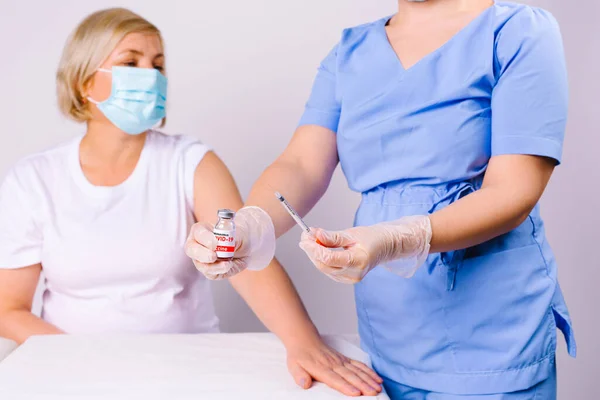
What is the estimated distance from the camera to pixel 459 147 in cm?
126

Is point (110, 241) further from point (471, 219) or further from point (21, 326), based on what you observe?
point (471, 219)

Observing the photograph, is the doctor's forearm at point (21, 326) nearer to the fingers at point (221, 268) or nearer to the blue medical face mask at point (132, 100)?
the blue medical face mask at point (132, 100)

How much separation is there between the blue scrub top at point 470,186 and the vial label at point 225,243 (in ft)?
1.12

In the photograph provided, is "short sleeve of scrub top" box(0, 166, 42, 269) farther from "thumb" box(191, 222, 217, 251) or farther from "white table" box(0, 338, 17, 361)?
"thumb" box(191, 222, 217, 251)

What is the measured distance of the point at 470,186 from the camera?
1.27 metres

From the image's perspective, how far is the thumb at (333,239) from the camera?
1.05m

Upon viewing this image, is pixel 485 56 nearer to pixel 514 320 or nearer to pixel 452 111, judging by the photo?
pixel 452 111

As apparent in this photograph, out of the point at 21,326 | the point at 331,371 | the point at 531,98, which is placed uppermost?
the point at 531,98

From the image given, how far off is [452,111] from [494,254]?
267 millimetres

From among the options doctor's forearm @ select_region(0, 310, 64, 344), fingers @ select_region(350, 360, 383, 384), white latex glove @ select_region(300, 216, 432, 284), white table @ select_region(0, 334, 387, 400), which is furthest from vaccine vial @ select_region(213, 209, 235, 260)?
doctor's forearm @ select_region(0, 310, 64, 344)

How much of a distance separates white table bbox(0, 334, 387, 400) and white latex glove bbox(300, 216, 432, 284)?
0.98ft

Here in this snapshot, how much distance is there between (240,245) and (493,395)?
52cm

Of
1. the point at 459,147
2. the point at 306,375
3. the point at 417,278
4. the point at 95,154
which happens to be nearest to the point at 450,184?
the point at 459,147

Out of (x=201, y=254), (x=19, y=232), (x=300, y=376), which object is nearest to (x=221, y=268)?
(x=201, y=254)
